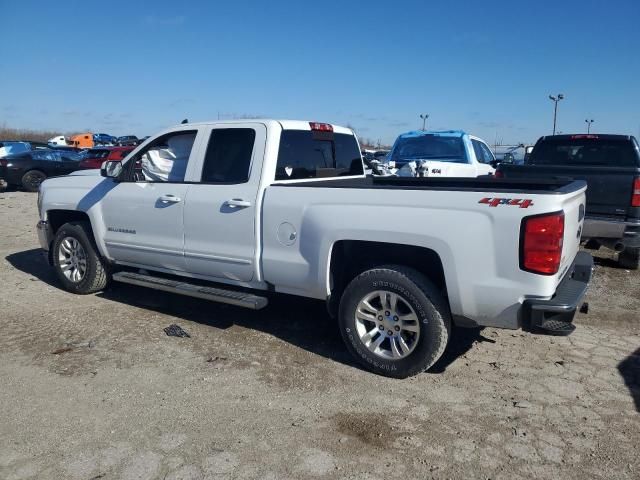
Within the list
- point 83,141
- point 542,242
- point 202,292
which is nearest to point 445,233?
point 542,242

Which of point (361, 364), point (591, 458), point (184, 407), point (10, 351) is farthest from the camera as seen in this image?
point (10, 351)

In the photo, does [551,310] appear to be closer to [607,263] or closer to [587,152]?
[607,263]

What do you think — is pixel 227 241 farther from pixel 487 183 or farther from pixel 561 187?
pixel 561 187

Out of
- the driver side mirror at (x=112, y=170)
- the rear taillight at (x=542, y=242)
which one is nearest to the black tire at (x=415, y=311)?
the rear taillight at (x=542, y=242)

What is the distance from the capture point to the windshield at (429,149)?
10531mm

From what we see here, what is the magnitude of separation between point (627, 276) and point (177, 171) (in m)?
5.97

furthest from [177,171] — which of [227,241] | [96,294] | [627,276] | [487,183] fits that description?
[627,276]

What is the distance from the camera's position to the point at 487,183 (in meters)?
4.31

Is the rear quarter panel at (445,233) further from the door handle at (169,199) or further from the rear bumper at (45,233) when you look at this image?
the rear bumper at (45,233)

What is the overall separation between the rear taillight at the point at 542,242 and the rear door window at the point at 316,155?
221 cm

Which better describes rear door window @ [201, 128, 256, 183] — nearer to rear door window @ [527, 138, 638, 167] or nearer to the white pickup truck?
the white pickup truck

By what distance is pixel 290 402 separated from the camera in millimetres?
3729

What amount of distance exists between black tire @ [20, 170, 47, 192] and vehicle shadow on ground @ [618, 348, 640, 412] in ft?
60.5

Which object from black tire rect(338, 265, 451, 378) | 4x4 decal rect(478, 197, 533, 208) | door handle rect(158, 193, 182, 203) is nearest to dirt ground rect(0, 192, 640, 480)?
black tire rect(338, 265, 451, 378)
